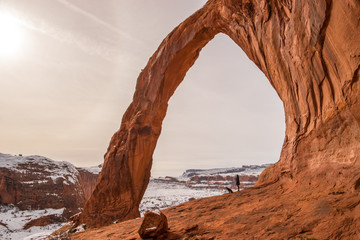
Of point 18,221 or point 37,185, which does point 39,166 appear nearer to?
point 37,185

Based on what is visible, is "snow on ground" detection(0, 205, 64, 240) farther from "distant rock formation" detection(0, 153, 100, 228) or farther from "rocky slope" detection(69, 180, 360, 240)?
"rocky slope" detection(69, 180, 360, 240)

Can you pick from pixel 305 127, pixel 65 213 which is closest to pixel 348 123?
pixel 305 127

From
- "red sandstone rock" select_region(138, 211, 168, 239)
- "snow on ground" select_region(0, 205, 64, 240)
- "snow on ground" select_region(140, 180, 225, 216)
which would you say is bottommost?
"snow on ground" select_region(140, 180, 225, 216)

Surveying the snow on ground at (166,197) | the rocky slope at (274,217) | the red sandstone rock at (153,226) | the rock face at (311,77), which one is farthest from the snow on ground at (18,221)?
the rock face at (311,77)

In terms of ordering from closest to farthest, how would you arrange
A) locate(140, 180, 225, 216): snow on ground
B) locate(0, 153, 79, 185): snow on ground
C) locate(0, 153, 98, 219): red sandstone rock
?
locate(0, 153, 98, 219): red sandstone rock → locate(0, 153, 79, 185): snow on ground → locate(140, 180, 225, 216): snow on ground

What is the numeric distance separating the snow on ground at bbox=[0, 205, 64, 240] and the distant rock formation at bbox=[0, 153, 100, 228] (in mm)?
687

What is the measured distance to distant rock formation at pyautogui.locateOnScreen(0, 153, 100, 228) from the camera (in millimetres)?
24969

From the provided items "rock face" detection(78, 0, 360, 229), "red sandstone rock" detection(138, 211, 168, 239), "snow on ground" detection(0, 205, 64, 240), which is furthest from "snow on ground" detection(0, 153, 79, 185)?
"rock face" detection(78, 0, 360, 229)

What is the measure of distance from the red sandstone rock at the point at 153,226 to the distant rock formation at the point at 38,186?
960 inches

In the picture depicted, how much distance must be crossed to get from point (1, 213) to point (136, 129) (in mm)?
20873

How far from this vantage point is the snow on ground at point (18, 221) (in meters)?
19.4

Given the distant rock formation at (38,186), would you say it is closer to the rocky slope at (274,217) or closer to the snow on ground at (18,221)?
the snow on ground at (18,221)

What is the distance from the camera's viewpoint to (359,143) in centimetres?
380

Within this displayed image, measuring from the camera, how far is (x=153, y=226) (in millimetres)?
4965
